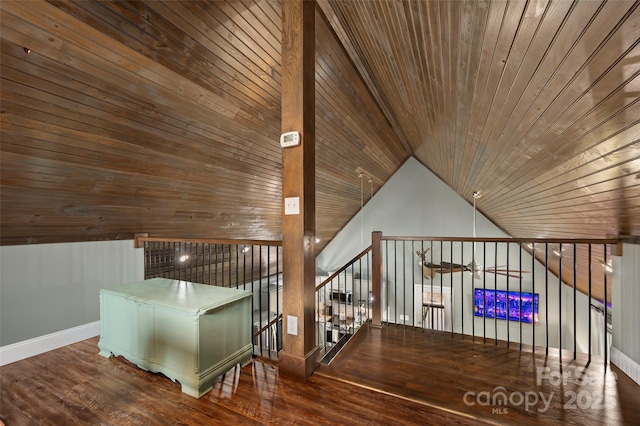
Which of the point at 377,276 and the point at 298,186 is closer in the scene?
the point at 298,186

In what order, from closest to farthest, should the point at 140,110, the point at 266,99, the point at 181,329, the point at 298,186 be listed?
the point at 181,329 < the point at 298,186 < the point at 140,110 < the point at 266,99

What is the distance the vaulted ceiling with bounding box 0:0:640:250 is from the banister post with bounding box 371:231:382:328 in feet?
4.96

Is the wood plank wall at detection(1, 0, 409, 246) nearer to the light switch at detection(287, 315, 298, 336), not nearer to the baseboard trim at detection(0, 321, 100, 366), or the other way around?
the baseboard trim at detection(0, 321, 100, 366)

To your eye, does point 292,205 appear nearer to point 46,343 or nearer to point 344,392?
point 344,392

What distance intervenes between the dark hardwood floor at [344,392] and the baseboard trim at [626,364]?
6 centimetres

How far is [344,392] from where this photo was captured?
186 cm

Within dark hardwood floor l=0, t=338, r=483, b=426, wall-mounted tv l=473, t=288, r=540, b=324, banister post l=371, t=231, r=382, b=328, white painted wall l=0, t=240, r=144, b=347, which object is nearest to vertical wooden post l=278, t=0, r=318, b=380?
dark hardwood floor l=0, t=338, r=483, b=426

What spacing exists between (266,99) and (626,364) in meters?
4.00

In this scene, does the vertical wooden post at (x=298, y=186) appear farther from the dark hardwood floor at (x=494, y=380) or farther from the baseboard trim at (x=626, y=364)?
the baseboard trim at (x=626, y=364)

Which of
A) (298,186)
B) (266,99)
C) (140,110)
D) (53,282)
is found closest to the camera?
(298,186)

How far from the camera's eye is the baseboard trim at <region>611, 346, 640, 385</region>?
6.52ft

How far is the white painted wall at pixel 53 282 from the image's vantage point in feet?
8.48

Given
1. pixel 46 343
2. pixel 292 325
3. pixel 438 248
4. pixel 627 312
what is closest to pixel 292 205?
pixel 292 325

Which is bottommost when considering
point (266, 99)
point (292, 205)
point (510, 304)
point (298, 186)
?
point (510, 304)
